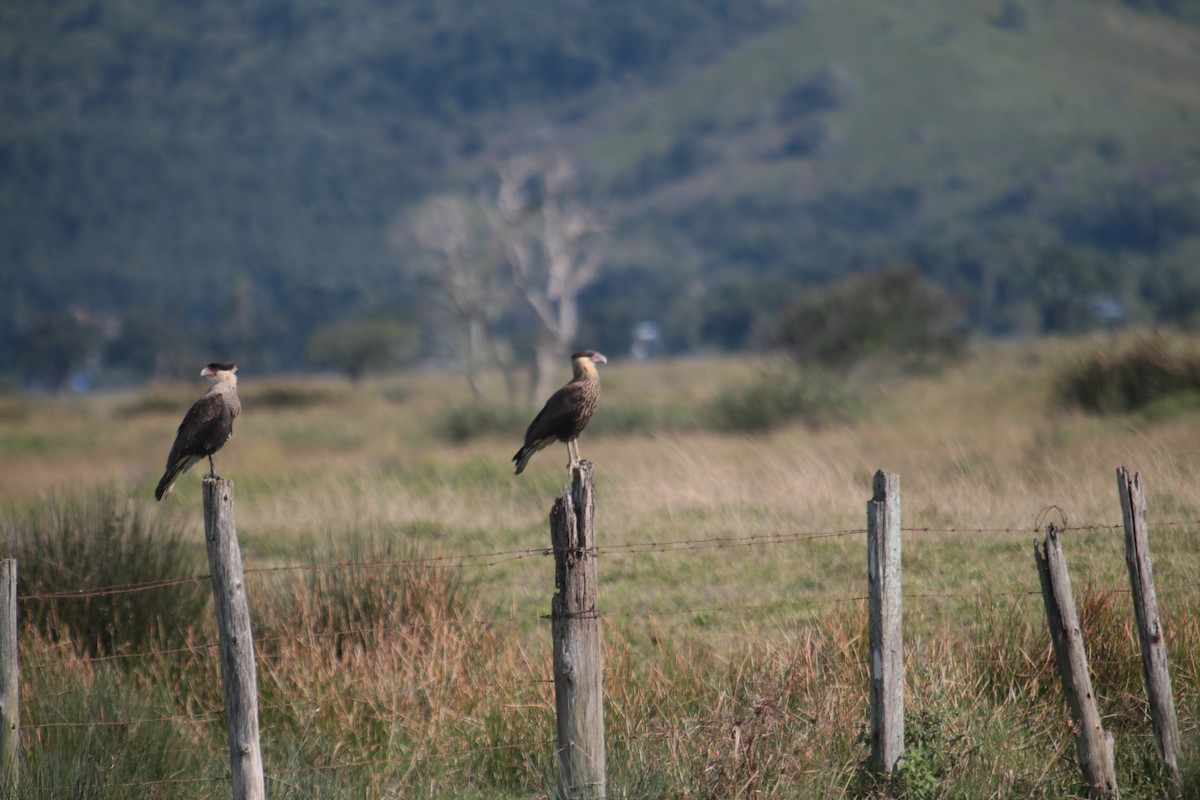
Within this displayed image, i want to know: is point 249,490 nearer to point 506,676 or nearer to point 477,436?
point 477,436

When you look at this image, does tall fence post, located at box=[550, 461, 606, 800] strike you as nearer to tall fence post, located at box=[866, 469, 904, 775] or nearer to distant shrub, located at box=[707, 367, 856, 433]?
tall fence post, located at box=[866, 469, 904, 775]

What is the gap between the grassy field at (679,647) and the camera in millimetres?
5902

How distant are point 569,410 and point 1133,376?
14.1m

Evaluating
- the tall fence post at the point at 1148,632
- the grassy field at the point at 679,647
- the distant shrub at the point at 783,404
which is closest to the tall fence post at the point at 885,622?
the grassy field at the point at 679,647

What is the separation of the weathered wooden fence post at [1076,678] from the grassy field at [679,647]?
29 cm

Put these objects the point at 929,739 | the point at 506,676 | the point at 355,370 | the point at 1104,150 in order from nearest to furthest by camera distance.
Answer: the point at 929,739
the point at 506,676
the point at 355,370
the point at 1104,150

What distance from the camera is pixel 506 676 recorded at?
6750mm

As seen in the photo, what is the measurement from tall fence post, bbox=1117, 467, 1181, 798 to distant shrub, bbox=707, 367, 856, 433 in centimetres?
1520

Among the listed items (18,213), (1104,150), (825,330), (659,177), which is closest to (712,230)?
(659,177)

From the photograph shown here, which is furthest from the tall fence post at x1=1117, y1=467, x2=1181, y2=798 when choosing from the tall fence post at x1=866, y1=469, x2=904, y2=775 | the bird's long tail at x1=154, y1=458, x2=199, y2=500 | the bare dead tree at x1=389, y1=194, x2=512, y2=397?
the bare dead tree at x1=389, y1=194, x2=512, y2=397

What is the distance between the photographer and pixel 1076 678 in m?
5.62

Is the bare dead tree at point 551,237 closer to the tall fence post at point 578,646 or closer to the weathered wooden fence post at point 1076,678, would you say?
the weathered wooden fence post at point 1076,678

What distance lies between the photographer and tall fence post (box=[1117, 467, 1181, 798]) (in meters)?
5.76

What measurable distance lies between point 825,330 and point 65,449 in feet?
56.7
